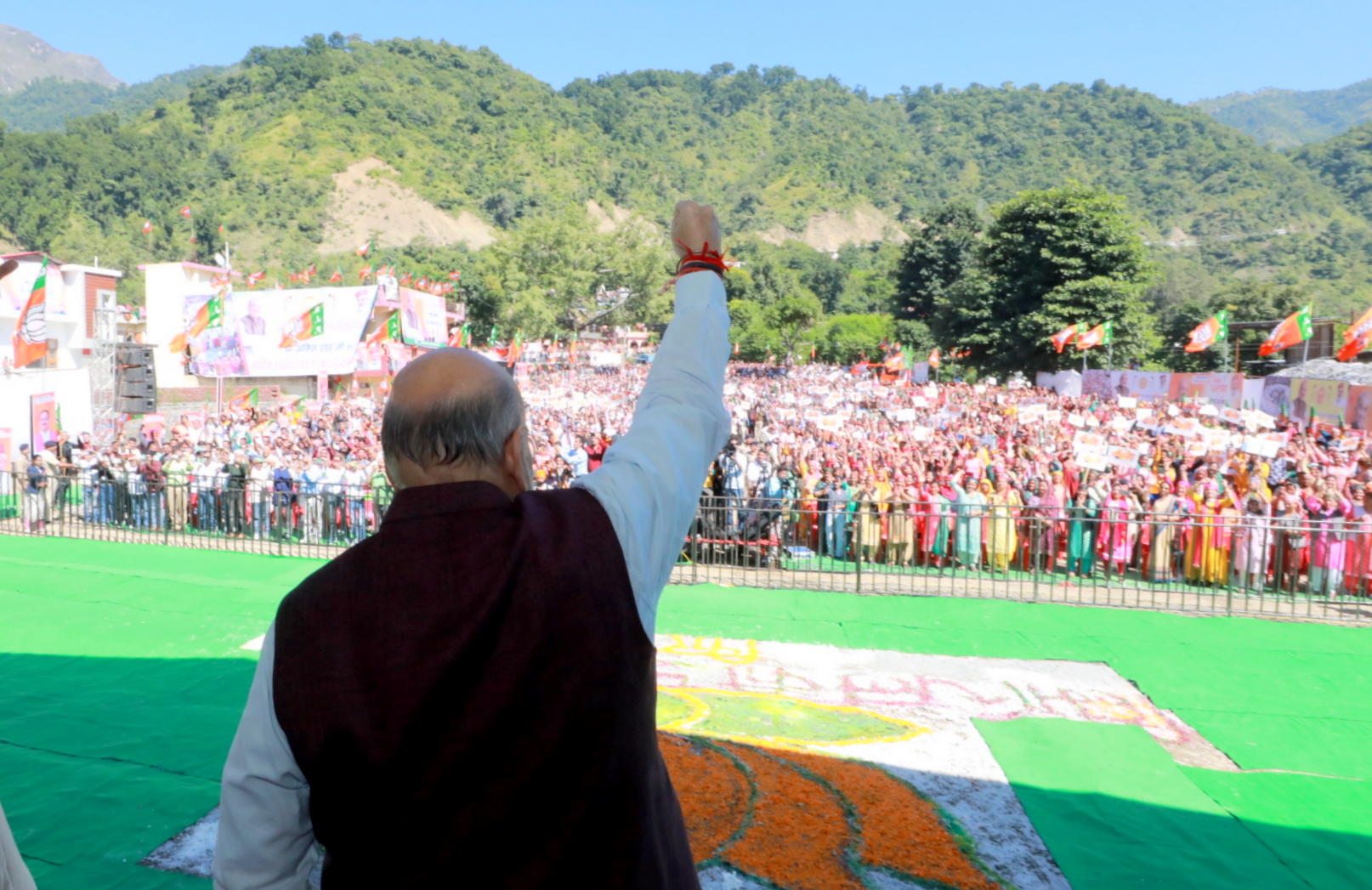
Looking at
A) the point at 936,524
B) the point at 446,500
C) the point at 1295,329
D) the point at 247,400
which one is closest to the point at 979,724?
the point at 936,524

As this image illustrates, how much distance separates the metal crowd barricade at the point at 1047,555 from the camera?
10711mm

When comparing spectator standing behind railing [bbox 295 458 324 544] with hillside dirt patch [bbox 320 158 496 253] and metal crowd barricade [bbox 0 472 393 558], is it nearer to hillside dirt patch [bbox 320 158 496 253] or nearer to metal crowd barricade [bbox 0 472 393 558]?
metal crowd barricade [bbox 0 472 393 558]

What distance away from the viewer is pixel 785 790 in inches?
212

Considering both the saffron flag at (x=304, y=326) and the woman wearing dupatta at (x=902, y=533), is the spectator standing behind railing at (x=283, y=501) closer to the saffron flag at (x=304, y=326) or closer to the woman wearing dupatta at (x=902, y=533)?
the woman wearing dupatta at (x=902, y=533)

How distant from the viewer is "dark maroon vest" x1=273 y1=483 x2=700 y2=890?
4.01ft

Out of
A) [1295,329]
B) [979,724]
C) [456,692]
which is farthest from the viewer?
[1295,329]

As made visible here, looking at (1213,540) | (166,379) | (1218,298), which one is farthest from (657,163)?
(1213,540)

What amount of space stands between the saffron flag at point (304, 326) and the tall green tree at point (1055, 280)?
29939 mm

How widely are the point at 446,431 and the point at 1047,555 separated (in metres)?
12.1

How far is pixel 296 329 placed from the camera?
83.6 feet

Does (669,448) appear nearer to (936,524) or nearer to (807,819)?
(807,819)

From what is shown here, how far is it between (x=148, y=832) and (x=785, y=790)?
3.48 meters

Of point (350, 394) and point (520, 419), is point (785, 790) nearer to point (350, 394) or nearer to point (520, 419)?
point (520, 419)

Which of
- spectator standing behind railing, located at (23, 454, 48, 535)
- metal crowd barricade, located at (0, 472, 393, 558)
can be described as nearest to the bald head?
metal crowd barricade, located at (0, 472, 393, 558)
